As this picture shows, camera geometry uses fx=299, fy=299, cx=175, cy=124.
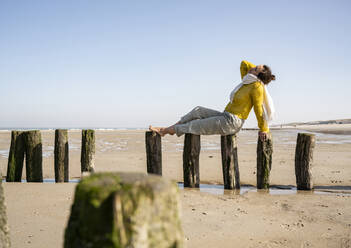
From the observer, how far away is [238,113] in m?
5.64

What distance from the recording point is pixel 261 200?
15.6 feet

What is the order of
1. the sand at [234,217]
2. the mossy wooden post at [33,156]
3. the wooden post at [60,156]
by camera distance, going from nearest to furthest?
the sand at [234,217] → the mossy wooden post at [33,156] → the wooden post at [60,156]

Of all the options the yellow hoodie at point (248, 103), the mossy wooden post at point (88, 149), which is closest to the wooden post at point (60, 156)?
the mossy wooden post at point (88, 149)

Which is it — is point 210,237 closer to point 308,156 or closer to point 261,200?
point 261,200

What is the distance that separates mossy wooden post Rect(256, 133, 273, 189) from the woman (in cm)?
11

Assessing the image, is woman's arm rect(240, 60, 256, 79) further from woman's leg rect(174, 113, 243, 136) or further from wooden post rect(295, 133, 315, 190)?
wooden post rect(295, 133, 315, 190)

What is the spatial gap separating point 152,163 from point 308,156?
2937mm

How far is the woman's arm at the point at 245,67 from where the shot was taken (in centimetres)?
597

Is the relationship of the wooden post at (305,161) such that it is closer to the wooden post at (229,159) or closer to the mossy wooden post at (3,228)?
the wooden post at (229,159)

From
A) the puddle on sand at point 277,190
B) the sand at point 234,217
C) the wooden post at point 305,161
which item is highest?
the wooden post at point 305,161

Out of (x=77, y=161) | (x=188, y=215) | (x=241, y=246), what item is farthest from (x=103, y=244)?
(x=77, y=161)

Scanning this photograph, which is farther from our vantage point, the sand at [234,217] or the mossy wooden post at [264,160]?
the mossy wooden post at [264,160]

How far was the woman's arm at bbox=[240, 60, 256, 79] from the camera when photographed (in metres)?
5.97

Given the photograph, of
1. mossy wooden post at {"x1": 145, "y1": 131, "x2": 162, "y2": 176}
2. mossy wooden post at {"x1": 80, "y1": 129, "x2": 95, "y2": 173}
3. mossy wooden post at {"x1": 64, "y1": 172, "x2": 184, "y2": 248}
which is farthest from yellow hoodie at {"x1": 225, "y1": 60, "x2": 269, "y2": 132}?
mossy wooden post at {"x1": 64, "y1": 172, "x2": 184, "y2": 248}
